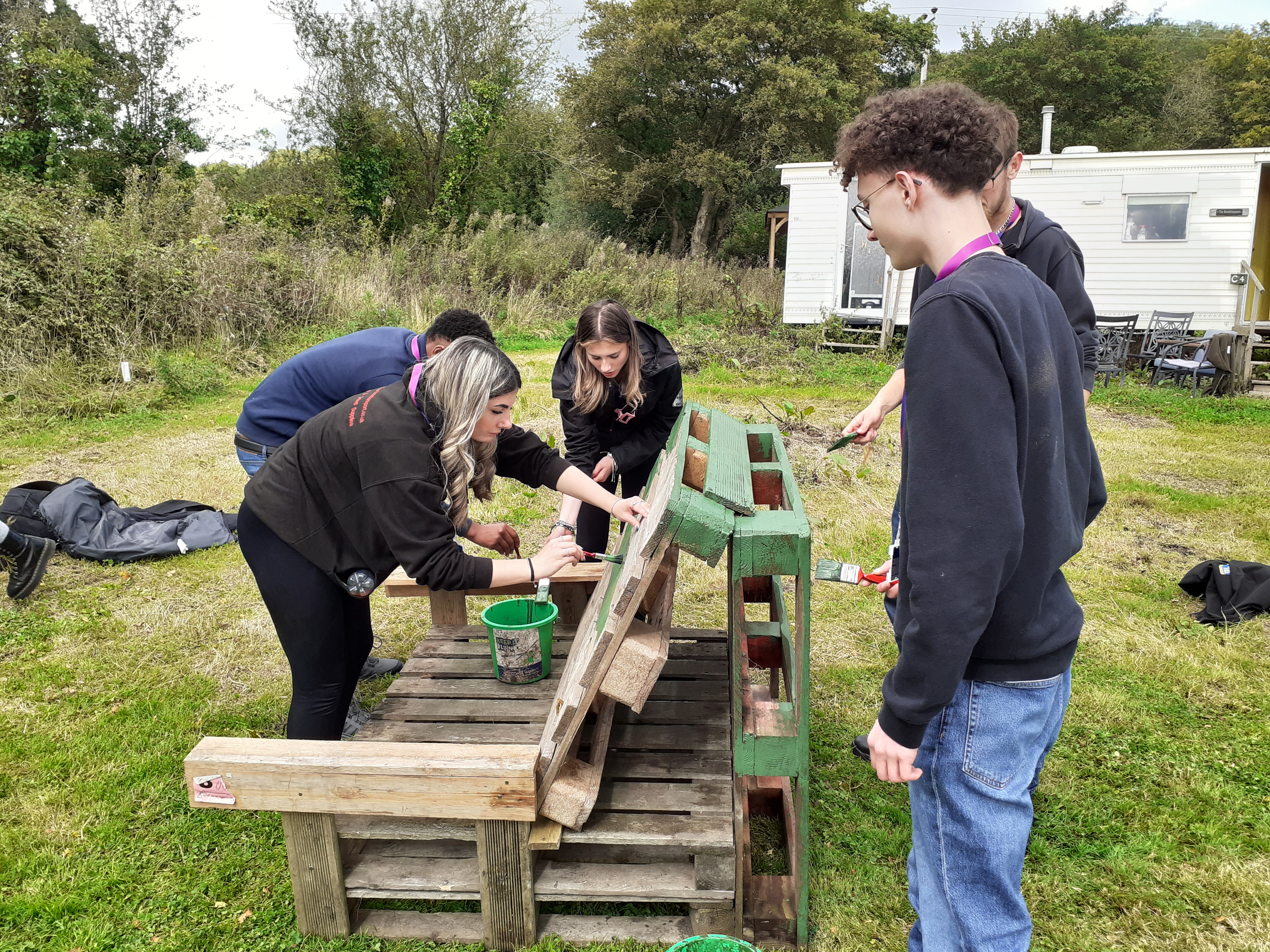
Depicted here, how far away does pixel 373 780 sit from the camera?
220 centimetres

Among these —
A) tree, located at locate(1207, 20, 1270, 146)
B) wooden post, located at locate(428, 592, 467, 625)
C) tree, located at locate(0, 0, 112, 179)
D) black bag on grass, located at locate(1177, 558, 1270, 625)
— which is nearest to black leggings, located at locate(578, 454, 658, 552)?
wooden post, located at locate(428, 592, 467, 625)

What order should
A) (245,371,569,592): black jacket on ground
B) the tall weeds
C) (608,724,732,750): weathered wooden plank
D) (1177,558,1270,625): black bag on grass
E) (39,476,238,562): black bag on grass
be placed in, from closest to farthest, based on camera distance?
(245,371,569,592): black jacket on ground → (608,724,732,750): weathered wooden plank → (1177,558,1270,625): black bag on grass → (39,476,238,562): black bag on grass → the tall weeds

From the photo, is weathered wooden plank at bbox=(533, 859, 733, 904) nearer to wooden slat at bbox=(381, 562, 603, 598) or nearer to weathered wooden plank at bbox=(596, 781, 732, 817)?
weathered wooden plank at bbox=(596, 781, 732, 817)

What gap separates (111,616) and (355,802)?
3.25 m

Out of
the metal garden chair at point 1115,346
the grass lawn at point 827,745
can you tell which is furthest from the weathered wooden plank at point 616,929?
the metal garden chair at point 1115,346

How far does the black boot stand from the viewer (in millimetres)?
4691

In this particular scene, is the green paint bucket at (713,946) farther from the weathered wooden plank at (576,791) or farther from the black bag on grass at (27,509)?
the black bag on grass at (27,509)

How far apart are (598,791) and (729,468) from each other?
100cm

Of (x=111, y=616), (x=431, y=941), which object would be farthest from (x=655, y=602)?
(x=111, y=616)

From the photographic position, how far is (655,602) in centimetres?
240

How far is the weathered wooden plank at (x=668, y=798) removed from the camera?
235 cm

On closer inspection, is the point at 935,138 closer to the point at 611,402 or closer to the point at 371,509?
the point at 371,509

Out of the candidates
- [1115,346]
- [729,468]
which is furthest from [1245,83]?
[729,468]

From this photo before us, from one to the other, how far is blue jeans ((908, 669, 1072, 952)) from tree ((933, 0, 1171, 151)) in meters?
36.0
